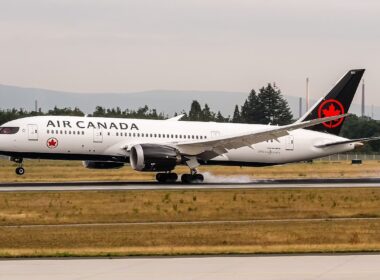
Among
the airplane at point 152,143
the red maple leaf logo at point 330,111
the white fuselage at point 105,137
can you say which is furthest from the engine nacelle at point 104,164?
the red maple leaf logo at point 330,111

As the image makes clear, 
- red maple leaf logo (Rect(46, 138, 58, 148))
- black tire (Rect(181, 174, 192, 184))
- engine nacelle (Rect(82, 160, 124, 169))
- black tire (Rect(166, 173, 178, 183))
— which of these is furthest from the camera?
black tire (Rect(166, 173, 178, 183))

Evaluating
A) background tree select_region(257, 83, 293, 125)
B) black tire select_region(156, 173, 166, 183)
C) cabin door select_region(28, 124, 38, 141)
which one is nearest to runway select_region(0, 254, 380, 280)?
cabin door select_region(28, 124, 38, 141)

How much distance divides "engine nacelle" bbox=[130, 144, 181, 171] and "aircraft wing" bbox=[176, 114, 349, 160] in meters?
1.45

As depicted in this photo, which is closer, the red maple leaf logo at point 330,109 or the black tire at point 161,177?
the black tire at point 161,177

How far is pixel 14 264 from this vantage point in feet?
73.6

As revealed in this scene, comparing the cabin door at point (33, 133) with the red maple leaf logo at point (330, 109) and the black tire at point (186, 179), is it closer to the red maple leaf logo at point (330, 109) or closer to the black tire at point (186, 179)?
the black tire at point (186, 179)

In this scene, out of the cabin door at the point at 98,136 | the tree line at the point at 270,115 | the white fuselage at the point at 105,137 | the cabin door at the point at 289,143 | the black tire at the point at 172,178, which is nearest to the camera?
the white fuselage at the point at 105,137

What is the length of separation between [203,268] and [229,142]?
34677 millimetres

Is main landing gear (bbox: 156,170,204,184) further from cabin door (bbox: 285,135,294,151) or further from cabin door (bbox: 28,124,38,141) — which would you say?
cabin door (bbox: 28,124,38,141)

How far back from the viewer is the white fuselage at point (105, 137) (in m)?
54.7

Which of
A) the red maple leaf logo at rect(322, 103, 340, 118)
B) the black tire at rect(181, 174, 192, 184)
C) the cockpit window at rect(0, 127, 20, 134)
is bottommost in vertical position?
the black tire at rect(181, 174, 192, 184)

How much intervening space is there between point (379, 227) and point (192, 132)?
25334mm

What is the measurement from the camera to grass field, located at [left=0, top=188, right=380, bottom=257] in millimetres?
28312

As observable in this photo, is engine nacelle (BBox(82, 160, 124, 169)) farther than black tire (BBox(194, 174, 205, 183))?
Yes
